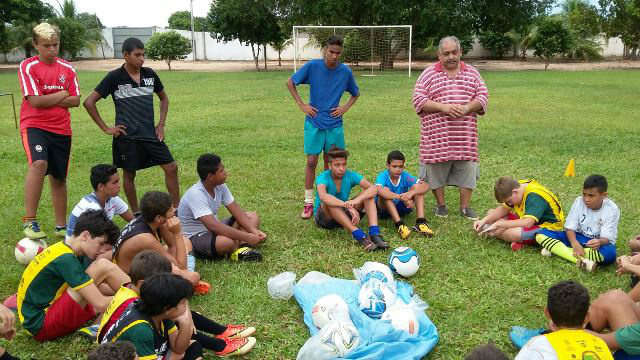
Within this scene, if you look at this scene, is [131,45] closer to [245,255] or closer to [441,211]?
[245,255]

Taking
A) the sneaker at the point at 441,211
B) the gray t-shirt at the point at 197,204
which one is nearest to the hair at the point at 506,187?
the sneaker at the point at 441,211

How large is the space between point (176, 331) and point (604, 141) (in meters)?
9.41

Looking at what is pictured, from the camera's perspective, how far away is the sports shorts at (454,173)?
6.17m

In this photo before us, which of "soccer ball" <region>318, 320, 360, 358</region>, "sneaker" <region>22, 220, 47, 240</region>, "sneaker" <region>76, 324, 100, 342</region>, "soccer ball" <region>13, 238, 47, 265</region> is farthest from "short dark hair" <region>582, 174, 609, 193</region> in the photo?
"sneaker" <region>22, 220, 47, 240</region>

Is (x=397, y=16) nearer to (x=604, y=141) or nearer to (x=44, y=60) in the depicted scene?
(x=604, y=141)

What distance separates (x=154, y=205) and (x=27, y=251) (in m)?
1.58

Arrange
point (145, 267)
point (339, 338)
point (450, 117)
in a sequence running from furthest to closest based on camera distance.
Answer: point (450, 117)
point (339, 338)
point (145, 267)

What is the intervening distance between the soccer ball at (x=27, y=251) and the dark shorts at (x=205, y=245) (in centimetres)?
133

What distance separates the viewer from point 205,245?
16.3ft

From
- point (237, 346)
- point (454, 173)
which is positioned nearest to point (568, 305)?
point (237, 346)

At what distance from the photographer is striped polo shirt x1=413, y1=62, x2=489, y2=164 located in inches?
233

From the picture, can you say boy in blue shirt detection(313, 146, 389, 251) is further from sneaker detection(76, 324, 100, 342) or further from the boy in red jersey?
the boy in red jersey

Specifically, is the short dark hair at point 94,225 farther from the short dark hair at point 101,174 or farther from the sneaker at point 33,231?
the sneaker at point 33,231

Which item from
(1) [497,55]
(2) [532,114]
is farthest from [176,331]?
(1) [497,55]
